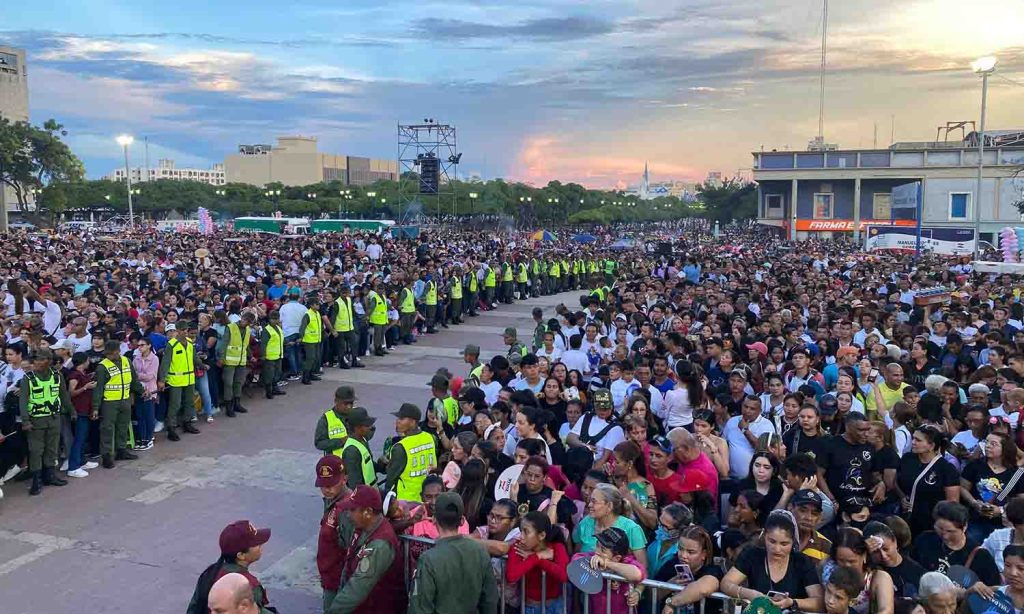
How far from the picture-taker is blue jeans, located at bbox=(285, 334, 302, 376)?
1347 centimetres

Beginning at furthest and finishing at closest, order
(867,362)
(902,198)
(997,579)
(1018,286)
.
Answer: (902,198) → (1018,286) → (867,362) → (997,579)

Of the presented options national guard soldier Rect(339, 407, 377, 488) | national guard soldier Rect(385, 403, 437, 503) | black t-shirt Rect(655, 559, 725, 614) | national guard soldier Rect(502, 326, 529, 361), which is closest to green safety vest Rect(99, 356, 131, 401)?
national guard soldier Rect(339, 407, 377, 488)

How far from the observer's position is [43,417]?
8.19 meters

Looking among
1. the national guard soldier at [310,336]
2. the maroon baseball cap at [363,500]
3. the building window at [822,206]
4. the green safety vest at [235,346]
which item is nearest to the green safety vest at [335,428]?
the maroon baseball cap at [363,500]

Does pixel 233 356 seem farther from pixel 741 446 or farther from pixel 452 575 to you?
pixel 452 575

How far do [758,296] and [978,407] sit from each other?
8.32 meters

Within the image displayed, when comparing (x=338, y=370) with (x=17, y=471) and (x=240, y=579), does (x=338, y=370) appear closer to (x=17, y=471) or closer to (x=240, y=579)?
(x=17, y=471)

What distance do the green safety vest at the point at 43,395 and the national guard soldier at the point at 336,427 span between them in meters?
3.48

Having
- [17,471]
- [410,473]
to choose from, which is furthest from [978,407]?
[17,471]

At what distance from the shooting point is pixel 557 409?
25.0 ft

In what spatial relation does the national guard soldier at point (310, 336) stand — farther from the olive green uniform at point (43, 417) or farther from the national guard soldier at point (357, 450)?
the national guard soldier at point (357, 450)

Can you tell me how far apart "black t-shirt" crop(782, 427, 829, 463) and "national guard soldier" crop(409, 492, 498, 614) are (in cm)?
263

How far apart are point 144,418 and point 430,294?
9625 mm

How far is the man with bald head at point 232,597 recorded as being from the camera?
3.36 meters
